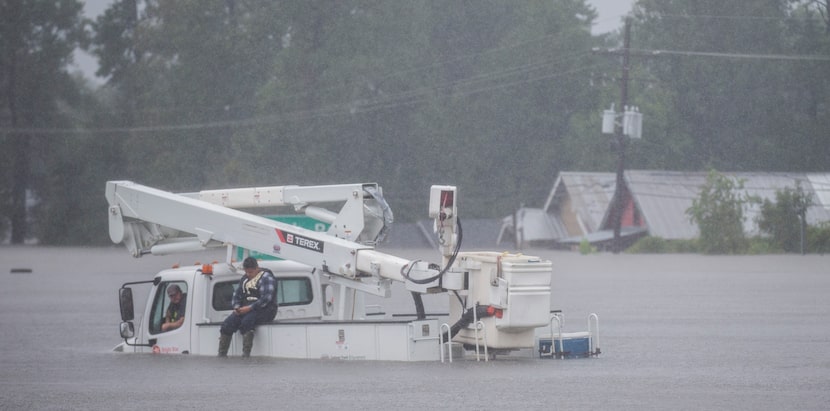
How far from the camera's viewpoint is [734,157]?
96.9 metres

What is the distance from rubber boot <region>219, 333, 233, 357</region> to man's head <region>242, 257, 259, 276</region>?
881mm

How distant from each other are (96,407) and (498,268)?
496 cm

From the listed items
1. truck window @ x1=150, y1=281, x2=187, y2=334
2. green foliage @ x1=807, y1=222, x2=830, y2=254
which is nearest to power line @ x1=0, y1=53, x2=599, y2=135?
green foliage @ x1=807, y1=222, x2=830, y2=254

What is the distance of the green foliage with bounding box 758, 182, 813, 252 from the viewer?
67875 millimetres

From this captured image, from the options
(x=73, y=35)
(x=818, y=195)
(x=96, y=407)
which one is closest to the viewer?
(x=96, y=407)

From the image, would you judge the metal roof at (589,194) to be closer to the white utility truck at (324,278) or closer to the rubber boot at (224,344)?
the white utility truck at (324,278)

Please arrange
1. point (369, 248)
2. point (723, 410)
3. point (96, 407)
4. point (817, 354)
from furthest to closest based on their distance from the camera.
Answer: point (817, 354)
point (369, 248)
point (96, 407)
point (723, 410)

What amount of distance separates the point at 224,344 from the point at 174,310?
38.7 inches

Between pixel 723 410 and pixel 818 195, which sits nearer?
pixel 723 410

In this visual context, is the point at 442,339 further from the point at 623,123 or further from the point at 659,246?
the point at 659,246

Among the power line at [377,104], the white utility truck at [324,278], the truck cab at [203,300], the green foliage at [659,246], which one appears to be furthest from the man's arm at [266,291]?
the power line at [377,104]

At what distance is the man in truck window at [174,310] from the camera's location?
17.7 meters

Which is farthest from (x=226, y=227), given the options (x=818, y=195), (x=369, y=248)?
(x=818, y=195)

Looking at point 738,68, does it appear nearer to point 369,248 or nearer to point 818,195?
point 818,195
